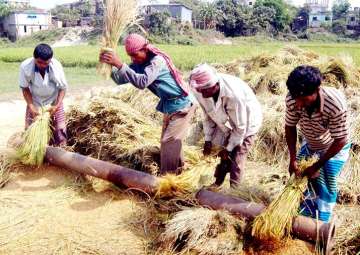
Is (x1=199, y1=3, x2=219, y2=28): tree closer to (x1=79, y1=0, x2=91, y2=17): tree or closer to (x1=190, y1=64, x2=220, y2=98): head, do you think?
(x1=79, y1=0, x2=91, y2=17): tree

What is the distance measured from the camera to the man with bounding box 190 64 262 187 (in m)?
3.27

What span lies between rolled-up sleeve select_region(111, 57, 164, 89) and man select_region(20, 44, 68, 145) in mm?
1196

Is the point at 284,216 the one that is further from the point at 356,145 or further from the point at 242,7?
the point at 242,7

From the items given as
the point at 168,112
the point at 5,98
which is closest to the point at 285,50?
the point at 168,112

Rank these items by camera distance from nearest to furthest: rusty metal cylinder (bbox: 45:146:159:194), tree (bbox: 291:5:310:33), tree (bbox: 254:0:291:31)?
rusty metal cylinder (bbox: 45:146:159:194) → tree (bbox: 254:0:291:31) → tree (bbox: 291:5:310:33)

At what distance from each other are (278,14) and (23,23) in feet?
106

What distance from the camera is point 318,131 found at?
2.98 metres

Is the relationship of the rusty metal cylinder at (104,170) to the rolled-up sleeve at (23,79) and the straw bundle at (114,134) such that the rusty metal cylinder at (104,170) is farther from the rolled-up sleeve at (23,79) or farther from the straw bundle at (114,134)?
the rolled-up sleeve at (23,79)

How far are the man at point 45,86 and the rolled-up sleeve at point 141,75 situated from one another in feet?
3.92

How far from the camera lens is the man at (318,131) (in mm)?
2645

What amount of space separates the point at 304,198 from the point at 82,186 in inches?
95.9

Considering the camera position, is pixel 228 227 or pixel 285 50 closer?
pixel 228 227

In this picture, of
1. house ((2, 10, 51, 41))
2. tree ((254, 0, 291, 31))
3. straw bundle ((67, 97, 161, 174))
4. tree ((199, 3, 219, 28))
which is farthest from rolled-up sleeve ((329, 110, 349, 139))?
tree ((254, 0, 291, 31))

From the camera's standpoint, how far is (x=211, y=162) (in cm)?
389
